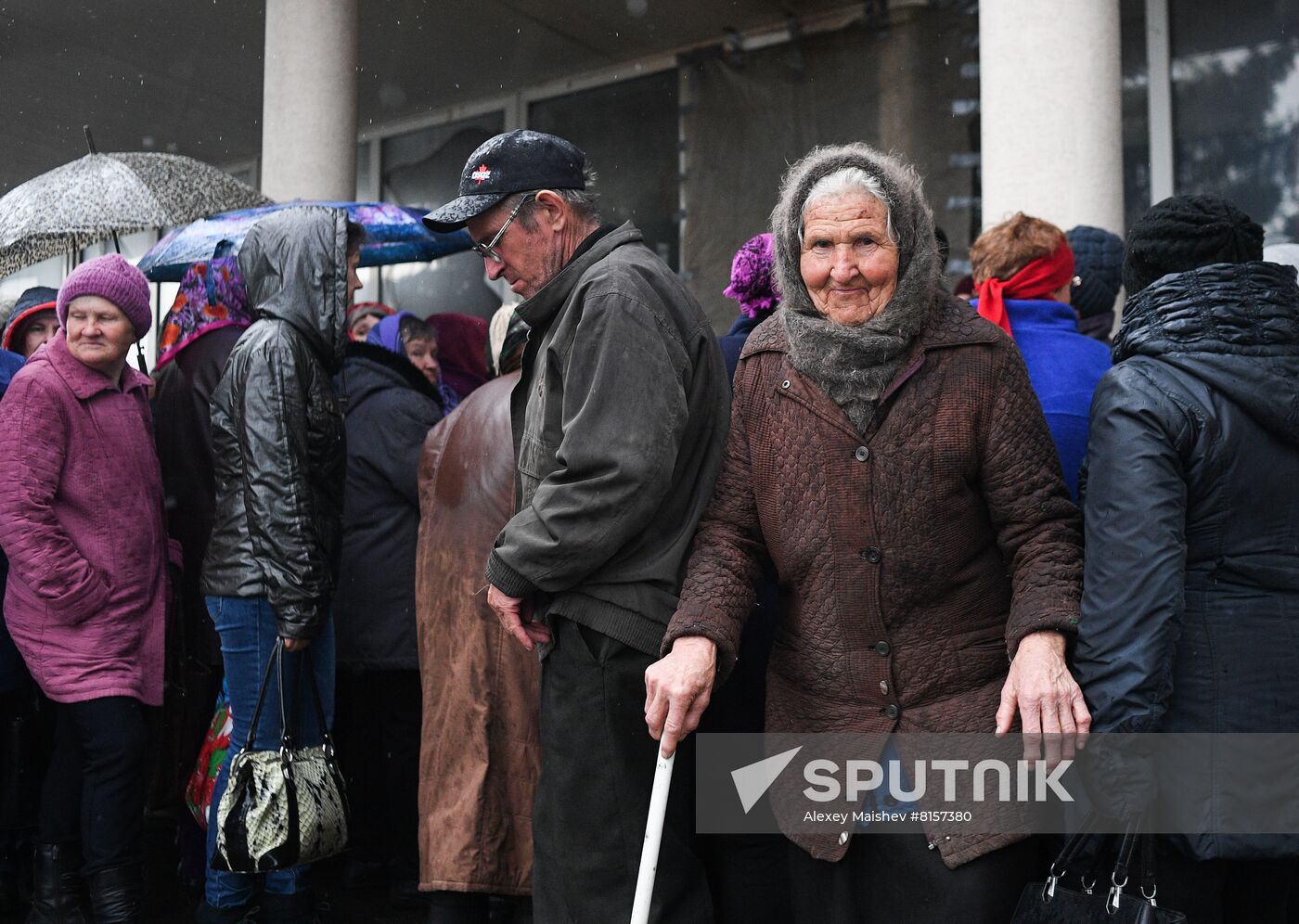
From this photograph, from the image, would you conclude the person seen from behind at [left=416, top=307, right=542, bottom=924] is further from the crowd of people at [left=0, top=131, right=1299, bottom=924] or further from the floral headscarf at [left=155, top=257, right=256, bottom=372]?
the floral headscarf at [left=155, top=257, right=256, bottom=372]

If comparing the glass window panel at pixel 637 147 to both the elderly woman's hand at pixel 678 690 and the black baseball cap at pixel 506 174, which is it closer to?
the black baseball cap at pixel 506 174

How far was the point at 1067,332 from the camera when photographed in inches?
123

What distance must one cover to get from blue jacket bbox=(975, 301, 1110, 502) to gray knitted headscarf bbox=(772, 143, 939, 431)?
69 centimetres

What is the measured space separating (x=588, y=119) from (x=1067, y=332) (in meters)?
8.10

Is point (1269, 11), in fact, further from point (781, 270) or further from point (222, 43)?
point (222, 43)

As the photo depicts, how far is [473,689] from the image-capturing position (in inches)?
143

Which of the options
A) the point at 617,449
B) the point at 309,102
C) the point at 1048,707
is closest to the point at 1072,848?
the point at 1048,707

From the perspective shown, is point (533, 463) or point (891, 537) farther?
point (533, 463)

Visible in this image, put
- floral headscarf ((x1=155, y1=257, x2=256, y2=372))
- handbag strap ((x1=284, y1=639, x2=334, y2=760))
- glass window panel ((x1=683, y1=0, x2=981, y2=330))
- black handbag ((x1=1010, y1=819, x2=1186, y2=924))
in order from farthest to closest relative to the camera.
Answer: glass window panel ((x1=683, y1=0, x2=981, y2=330)) < floral headscarf ((x1=155, y1=257, x2=256, y2=372)) < handbag strap ((x1=284, y1=639, x2=334, y2=760)) < black handbag ((x1=1010, y1=819, x2=1186, y2=924))

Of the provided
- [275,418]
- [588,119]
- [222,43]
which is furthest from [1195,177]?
[222,43]

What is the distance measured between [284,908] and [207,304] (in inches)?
81.6

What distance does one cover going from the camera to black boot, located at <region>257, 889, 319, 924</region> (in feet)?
12.2

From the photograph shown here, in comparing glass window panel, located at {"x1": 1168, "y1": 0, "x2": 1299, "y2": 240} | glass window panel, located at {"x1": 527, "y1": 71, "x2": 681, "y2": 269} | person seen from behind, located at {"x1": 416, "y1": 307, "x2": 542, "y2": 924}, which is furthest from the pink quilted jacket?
glass window panel, located at {"x1": 527, "y1": 71, "x2": 681, "y2": 269}

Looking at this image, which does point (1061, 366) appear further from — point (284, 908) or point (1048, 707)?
point (284, 908)
